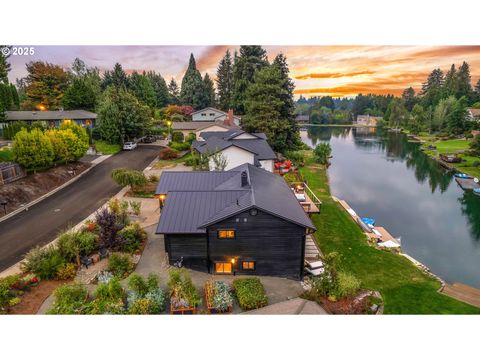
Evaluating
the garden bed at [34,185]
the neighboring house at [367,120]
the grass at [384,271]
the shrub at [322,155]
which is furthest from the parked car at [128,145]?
the neighboring house at [367,120]

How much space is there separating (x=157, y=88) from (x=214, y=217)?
81.0m

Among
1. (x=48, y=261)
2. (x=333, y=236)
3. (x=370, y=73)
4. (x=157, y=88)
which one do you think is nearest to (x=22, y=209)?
(x=48, y=261)

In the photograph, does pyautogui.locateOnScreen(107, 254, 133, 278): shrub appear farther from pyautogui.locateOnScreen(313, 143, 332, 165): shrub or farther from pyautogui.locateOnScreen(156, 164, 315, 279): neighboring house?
pyautogui.locateOnScreen(313, 143, 332, 165): shrub

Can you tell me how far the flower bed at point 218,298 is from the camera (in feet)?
45.2

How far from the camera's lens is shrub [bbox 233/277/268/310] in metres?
14.0

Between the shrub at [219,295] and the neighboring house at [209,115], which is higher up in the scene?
the neighboring house at [209,115]

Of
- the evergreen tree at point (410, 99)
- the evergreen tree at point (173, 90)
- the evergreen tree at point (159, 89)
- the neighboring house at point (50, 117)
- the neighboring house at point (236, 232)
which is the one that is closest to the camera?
the neighboring house at point (236, 232)

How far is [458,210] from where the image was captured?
32.4m

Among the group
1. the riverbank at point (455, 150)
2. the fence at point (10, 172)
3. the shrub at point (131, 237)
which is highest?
the fence at point (10, 172)

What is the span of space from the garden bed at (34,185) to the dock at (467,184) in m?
47.4

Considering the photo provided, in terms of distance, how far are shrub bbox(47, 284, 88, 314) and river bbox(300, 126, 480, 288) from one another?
71.7 feet

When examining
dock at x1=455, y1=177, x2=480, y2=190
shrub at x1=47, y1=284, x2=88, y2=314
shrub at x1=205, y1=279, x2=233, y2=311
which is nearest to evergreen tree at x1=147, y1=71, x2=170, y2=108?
dock at x1=455, y1=177, x2=480, y2=190

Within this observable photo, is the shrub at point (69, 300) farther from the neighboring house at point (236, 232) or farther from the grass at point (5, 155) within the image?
the grass at point (5, 155)

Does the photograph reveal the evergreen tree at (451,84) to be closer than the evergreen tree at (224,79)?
No
